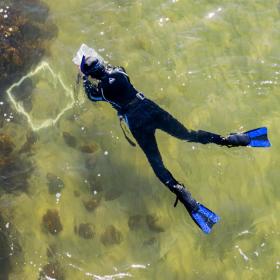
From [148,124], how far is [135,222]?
2.19 m

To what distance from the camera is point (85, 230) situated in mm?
8789

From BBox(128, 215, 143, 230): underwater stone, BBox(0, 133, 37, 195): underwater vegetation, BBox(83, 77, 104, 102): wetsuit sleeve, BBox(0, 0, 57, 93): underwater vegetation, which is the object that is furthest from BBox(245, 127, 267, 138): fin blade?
BBox(0, 0, 57, 93): underwater vegetation

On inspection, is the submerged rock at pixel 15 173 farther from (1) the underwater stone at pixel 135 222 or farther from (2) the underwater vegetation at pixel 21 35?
(1) the underwater stone at pixel 135 222

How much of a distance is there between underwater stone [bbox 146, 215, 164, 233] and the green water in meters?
0.02

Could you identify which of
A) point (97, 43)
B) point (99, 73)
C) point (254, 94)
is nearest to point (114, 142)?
point (99, 73)

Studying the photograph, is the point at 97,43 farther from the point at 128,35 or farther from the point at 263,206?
the point at 263,206

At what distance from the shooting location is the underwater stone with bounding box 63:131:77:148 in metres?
9.67

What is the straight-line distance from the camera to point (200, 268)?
27.7 feet

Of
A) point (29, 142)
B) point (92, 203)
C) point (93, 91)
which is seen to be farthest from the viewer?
point (29, 142)

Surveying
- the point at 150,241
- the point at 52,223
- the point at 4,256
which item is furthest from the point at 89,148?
the point at 4,256

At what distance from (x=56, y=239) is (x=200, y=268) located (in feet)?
9.78

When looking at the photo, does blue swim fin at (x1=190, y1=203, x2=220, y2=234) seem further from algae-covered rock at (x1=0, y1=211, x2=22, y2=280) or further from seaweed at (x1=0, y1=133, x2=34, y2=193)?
seaweed at (x1=0, y1=133, x2=34, y2=193)

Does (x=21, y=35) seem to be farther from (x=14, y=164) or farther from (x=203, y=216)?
(x=203, y=216)

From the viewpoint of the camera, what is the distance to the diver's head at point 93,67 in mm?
7812
